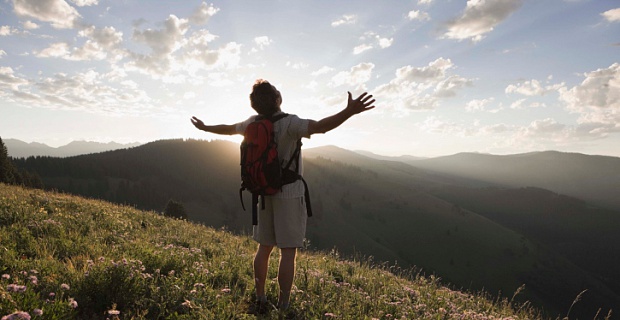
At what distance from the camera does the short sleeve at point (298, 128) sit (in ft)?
12.8

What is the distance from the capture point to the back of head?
419cm

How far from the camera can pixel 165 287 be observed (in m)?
3.79

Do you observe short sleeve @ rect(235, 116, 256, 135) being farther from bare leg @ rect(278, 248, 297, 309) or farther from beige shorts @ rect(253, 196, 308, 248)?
bare leg @ rect(278, 248, 297, 309)

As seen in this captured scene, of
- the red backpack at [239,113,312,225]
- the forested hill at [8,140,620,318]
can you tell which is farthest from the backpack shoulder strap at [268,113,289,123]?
the forested hill at [8,140,620,318]

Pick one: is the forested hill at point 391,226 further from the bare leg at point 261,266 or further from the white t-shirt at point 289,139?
the white t-shirt at point 289,139

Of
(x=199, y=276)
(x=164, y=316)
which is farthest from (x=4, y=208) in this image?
(x=164, y=316)

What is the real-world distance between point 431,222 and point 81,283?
17671cm

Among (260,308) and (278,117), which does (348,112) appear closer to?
(278,117)

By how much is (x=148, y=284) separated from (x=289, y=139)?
7.62ft

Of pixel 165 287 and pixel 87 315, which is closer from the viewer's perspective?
pixel 87 315

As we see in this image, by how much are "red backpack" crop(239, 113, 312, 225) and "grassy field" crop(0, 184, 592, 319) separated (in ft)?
4.27

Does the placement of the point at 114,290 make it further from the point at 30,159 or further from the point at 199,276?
the point at 30,159

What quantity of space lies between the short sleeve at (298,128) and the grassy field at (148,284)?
2.00 meters

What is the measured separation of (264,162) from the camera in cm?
399
